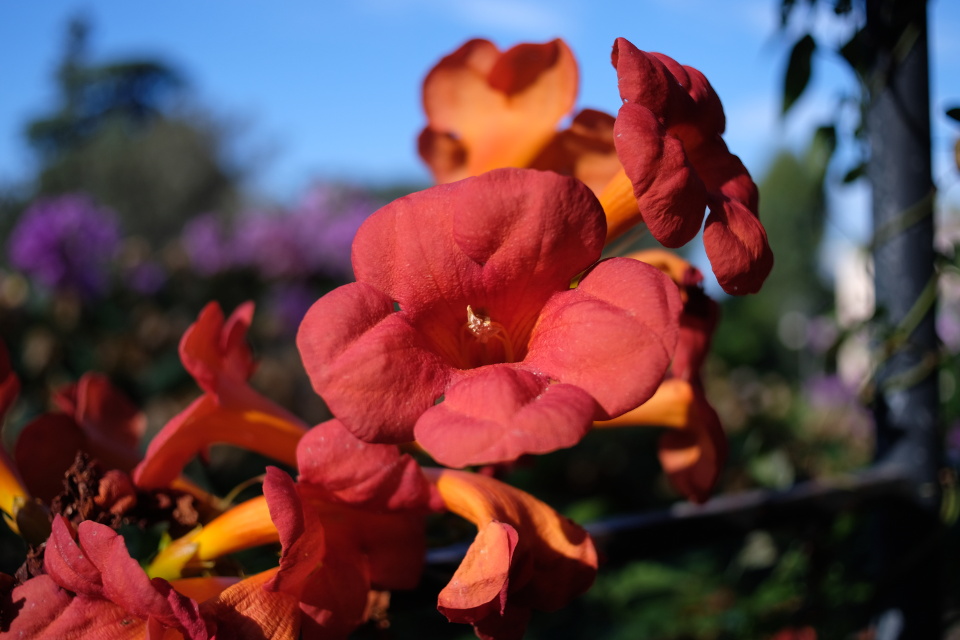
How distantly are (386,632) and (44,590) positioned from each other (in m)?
0.38

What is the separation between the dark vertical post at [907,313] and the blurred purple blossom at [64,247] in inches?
118

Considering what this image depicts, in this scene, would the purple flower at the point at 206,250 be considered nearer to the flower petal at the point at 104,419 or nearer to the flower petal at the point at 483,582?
the flower petal at the point at 104,419

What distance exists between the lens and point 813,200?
1534 millimetres

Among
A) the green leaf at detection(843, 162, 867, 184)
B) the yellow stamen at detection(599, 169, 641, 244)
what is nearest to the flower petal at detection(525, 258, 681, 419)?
the yellow stamen at detection(599, 169, 641, 244)

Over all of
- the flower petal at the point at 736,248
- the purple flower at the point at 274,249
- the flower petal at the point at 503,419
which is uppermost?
the flower petal at the point at 736,248

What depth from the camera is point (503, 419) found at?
0.47 m

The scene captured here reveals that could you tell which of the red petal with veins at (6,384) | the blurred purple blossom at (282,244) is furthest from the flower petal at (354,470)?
the blurred purple blossom at (282,244)

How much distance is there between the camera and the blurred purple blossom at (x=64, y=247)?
2.98m

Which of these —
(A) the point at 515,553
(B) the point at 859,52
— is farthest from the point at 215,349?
(B) the point at 859,52

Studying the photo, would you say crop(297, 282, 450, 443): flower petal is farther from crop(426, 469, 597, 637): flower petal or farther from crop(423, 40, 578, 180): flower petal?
crop(423, 40, 578, 180): flower petal

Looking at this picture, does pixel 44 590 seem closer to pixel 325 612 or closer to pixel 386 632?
pixel 325 612

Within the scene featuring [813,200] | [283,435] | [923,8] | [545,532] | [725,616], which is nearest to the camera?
[545,532]

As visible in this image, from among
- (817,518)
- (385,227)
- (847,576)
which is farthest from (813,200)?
(385,227)

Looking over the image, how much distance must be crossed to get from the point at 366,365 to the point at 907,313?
1.20 metres
